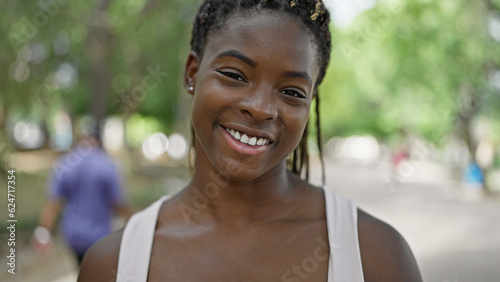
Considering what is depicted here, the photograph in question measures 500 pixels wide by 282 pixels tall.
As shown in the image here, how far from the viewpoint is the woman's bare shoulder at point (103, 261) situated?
1.67m

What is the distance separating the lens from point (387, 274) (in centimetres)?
150

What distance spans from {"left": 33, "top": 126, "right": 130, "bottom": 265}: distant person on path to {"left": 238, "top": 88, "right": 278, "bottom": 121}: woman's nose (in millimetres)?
3661

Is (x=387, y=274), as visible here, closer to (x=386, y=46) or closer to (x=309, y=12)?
(x=309, y=12)

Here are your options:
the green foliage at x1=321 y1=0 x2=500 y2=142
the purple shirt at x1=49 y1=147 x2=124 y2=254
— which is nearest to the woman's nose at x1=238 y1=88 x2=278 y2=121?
the purple shirt at x1=49 y1=147 x2=124 y2=254

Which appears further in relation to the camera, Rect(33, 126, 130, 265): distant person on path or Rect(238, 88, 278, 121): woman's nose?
Rect(33, 126, 130, 265): distant person on path

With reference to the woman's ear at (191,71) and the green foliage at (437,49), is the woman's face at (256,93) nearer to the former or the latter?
the woman's ear at (191,71)

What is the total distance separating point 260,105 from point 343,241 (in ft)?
1.51

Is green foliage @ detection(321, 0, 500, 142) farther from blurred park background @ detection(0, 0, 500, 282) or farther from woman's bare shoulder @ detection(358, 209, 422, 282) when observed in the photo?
woman's bare shoulder @ detection(358, 209, 422, 282)

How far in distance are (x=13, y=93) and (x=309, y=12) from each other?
12.6 meters

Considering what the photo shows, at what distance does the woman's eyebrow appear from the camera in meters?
1.52

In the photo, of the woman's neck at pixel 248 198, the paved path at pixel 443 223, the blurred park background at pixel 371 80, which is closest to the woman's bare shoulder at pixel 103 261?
the woman's neck at pixel 248 198

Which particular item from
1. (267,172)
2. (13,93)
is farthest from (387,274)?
(13,93)

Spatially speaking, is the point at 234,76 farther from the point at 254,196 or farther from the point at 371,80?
the point at 371,80

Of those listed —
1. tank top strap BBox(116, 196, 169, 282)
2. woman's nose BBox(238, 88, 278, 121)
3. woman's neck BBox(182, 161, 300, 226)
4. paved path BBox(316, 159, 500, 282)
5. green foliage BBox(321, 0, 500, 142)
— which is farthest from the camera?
green foliage BBox(321, 0, 500, 142)
